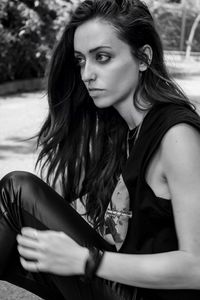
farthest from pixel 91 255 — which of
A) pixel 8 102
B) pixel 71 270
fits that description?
pixel 8 102

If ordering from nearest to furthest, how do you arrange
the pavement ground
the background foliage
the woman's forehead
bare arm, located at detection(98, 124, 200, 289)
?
bare arm, located at detection(98, 124, 200, 289), the woman's forehead, the pavement ground, the background foliage

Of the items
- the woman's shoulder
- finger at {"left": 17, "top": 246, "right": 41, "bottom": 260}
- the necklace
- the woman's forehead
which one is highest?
the woman's forehead

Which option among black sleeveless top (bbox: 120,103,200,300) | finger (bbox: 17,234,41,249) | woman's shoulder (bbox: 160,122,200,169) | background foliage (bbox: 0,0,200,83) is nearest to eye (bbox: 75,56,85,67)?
black sleeveless top (bbox: 120,103,200,300)

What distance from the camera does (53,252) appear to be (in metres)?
1.69

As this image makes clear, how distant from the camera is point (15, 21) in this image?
10.2 meters

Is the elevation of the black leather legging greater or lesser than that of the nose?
lesser

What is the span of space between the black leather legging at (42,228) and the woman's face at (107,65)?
0.38 m

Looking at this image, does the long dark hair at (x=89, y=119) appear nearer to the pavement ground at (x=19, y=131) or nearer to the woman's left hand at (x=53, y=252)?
the pavement ground at (x=19, y=131)

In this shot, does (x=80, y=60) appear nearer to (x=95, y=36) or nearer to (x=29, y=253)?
(x=95, y=36)

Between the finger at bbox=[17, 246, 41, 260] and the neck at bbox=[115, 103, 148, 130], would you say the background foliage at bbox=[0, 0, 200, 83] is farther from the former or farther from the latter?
the finger at bbox=[17, 246, 41, 260]

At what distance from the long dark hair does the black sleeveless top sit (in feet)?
0.78

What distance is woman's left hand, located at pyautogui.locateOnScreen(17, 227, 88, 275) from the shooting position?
1671mm

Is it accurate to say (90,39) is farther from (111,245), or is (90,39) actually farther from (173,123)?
(111,245)

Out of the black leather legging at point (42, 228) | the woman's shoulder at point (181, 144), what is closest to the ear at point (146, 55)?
the woman's shoulder at point (181, 144)
